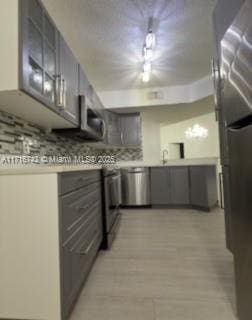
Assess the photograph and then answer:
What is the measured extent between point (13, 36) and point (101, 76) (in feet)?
7.57


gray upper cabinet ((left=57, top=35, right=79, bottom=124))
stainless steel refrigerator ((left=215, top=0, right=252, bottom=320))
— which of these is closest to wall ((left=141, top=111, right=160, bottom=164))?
gray upper cabinet ((left=57, top=35, right=79, bottom=124))

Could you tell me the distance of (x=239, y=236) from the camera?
1.06m

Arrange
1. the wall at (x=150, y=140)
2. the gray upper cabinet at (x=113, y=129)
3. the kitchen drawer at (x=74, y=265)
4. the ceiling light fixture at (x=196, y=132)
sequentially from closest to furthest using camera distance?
1. the kitchen drawer at (x=74, y=265)
2. the gray upper cabinet at (x=113, y=129)
3. the wall at (x=150, y=140)
4. the ceiling light fixture at (x=196, y=132)

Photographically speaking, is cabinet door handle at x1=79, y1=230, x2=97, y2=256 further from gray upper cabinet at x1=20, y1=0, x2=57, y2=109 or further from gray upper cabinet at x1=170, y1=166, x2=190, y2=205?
gray upper cabinet at x1=170, y1=166, x2=190, y2=205

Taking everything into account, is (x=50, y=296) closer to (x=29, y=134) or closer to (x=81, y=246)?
(x=81, y=246)

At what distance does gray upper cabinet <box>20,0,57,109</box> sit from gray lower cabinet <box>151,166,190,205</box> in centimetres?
298

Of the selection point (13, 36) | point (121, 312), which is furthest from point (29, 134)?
point (121, 312)

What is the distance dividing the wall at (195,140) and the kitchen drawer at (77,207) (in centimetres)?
452

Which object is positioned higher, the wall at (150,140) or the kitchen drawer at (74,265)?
the wall at (150,140)

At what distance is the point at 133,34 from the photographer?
7.74ft

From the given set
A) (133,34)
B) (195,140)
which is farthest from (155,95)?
(195,140)

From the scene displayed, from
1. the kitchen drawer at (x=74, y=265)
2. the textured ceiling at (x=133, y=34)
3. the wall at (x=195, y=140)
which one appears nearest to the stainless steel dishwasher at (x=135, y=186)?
the textured ceiling at (x=133, y=34)

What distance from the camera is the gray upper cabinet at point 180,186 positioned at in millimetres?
4137

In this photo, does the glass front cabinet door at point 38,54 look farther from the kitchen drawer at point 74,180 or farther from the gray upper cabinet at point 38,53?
the kitchen drawer at point 74,180
